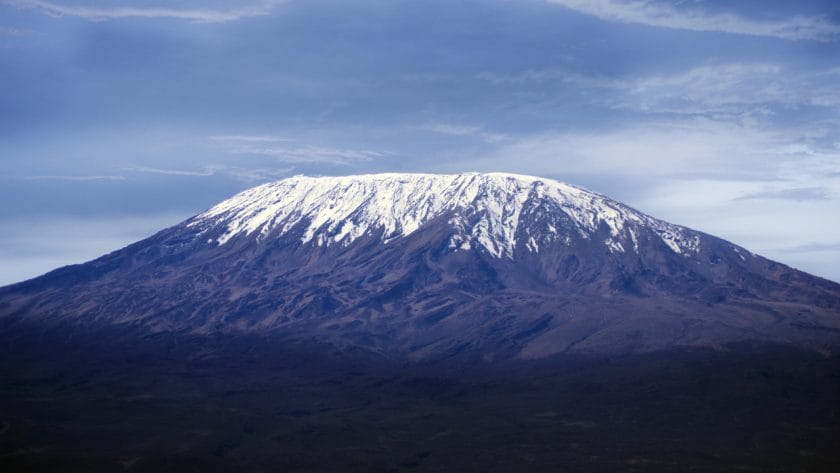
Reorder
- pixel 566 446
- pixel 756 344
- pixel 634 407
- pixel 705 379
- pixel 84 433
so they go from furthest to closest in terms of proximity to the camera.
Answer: pixel 756 344 → pixel 705 379 → pixel 634 407 → pixel 84 433 → pixel 566 446

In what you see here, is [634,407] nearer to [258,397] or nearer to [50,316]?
[258,397]

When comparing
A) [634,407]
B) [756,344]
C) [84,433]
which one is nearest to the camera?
[84,433]

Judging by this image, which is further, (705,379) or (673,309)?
(673,309)

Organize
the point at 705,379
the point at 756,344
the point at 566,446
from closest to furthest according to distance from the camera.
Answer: the point at 566,446 → the point at 705,379 → the point at 756,344

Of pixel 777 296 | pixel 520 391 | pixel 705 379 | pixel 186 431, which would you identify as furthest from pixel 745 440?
pixel 777 296

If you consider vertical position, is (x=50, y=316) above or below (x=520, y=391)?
above

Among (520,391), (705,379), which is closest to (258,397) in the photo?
(520,391)

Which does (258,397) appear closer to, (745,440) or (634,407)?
(634,407)
